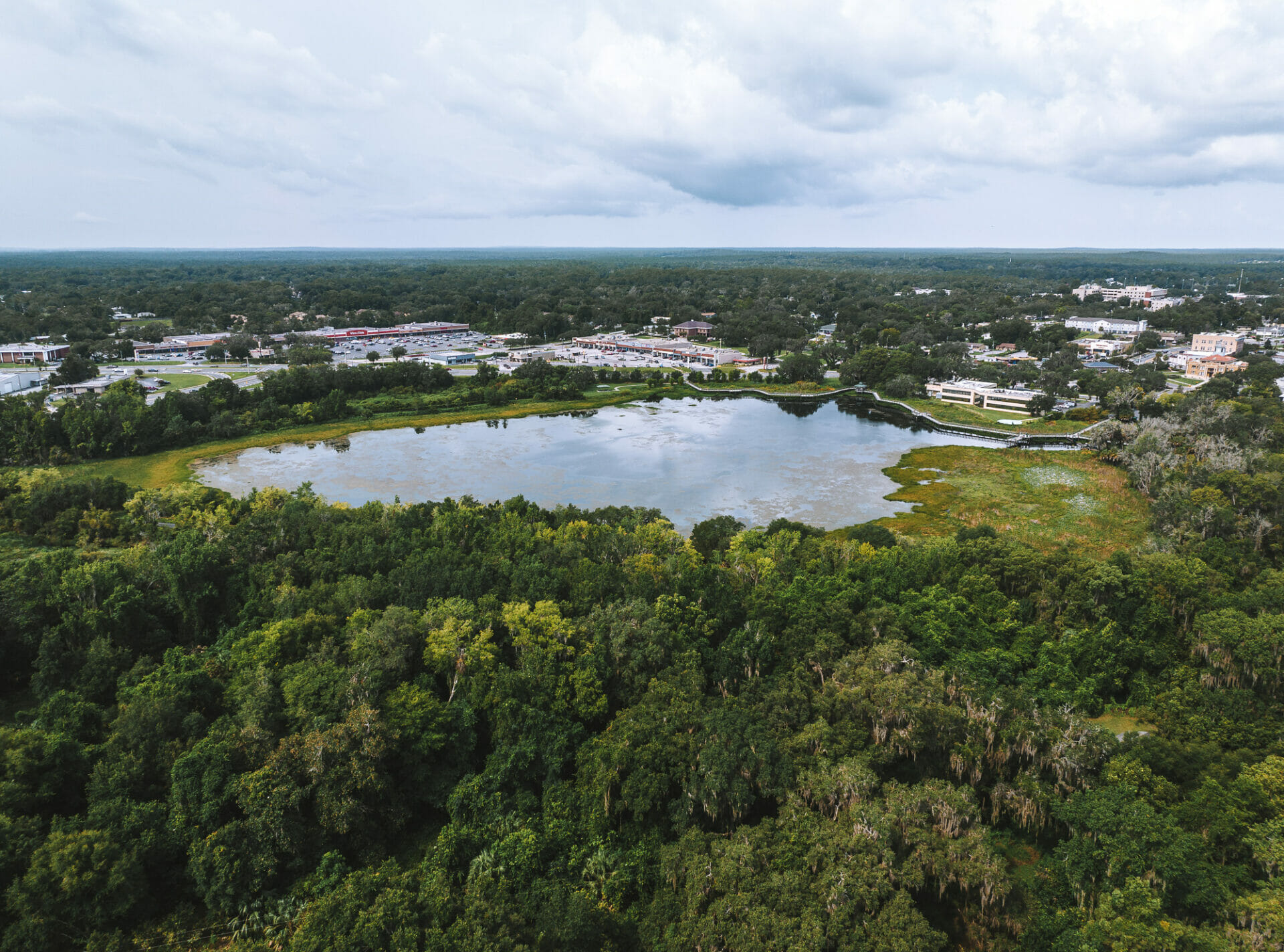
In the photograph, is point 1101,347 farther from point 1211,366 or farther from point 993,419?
point 993,419

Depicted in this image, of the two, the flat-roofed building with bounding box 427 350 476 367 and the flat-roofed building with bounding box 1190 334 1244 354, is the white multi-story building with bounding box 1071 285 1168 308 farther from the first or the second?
the flat-roofed building with bounding box 427 350 476 367

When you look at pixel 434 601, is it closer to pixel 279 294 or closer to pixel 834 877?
pixel 834 877

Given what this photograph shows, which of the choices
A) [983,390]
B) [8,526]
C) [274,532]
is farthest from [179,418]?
[983,390]

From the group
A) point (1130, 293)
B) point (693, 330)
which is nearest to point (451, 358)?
point (693, 330)

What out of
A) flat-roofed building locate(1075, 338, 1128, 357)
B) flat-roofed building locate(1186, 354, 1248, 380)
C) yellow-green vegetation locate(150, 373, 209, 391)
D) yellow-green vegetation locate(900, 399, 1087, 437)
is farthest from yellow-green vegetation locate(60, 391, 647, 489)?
flat-roofed building locate(1075, 338, 1128, 357)

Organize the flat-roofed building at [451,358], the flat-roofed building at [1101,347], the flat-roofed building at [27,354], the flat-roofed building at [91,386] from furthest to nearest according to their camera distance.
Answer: the flat-roofed building at [1101,347], the flat-roofed building at [451,358], the flat-roofed building at [27,354], the flat-roofed building at [91,386]

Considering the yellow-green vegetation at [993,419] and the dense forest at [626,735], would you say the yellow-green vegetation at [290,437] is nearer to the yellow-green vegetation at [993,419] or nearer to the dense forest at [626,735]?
the dense forest at [626,735]

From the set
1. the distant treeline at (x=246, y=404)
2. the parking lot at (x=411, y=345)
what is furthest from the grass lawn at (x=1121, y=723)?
the parking lot at (x=411, y=345)

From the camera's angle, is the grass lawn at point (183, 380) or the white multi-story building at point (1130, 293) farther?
the white multi-story building at point (1130, 293)
